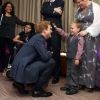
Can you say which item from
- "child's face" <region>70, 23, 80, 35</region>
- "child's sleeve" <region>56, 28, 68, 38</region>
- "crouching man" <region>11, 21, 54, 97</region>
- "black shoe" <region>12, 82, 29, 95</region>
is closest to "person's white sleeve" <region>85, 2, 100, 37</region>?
"child's face" <region>70, 23, 80, 35</region>

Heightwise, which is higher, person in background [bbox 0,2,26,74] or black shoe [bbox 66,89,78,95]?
person in background [bbox 0,2,26,74]

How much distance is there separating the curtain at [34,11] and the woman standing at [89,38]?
62cm

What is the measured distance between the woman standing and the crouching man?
48 cm

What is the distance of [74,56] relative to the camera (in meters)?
3.94

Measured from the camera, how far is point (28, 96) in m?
3.84

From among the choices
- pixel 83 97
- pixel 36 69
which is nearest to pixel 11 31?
pixel 36 69

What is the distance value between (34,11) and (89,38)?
1.92 meters

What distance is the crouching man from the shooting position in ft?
12.2

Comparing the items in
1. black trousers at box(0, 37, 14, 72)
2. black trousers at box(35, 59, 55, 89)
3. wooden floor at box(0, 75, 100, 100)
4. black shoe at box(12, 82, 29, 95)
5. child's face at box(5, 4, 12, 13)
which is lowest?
wooden floor at box(0, 75, 100, 100)

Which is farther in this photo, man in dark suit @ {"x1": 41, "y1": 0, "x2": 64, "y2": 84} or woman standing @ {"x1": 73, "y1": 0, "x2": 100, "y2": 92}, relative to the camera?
man in dark suit @ {"x1": 41, "y1": 0, "x2": 64, "y2": 84}

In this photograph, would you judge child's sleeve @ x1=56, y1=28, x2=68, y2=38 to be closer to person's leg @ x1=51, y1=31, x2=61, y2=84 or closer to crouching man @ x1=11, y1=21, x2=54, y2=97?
person's leg @ x1=51, y1=31, x2=61, y2=84

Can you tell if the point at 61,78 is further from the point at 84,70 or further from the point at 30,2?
the point at 30,2

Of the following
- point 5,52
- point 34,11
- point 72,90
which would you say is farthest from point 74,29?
point 34,11

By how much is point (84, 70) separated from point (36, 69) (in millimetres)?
697
